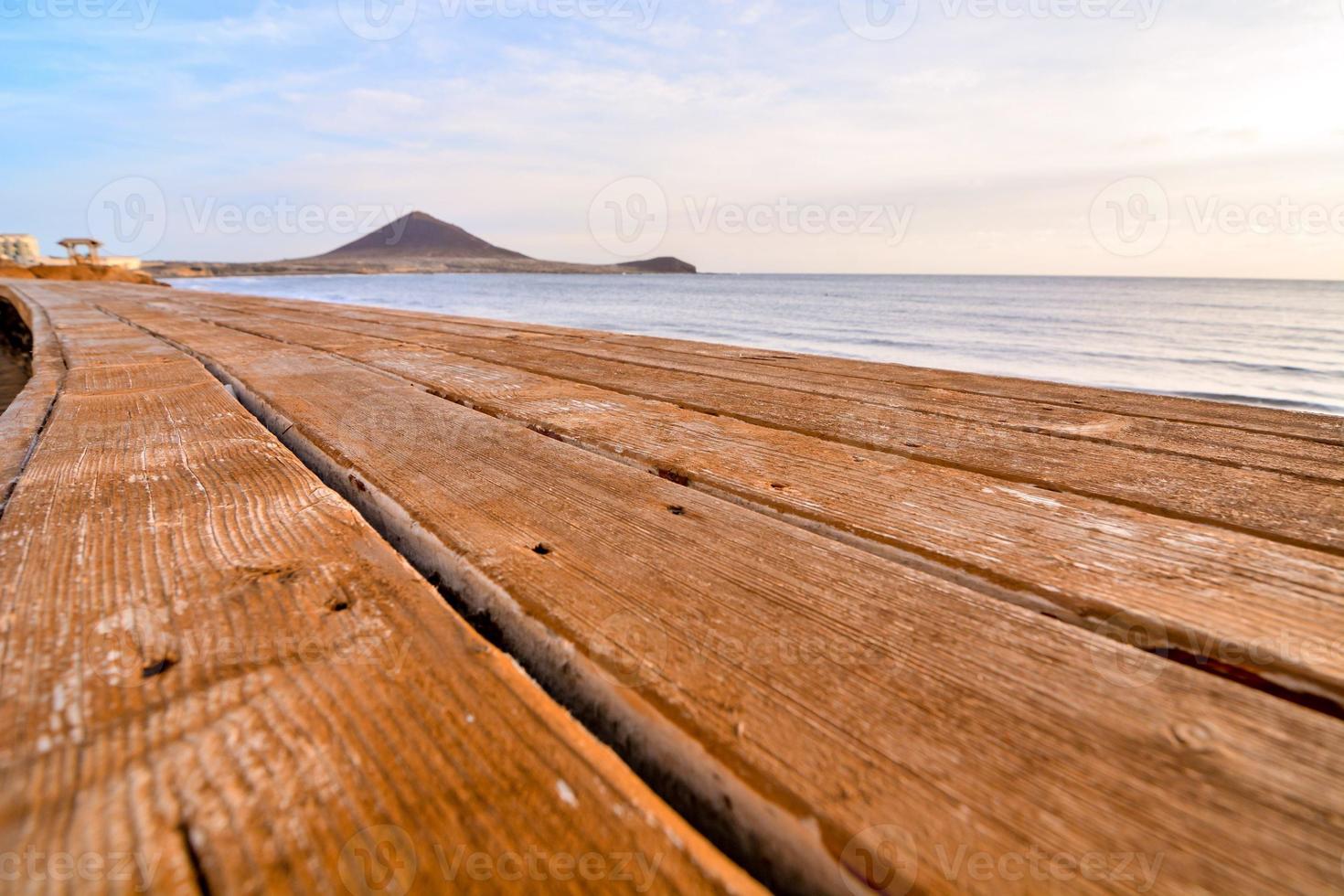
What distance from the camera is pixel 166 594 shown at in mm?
744

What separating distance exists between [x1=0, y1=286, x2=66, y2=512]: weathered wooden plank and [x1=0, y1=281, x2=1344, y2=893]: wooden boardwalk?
0.09 ft

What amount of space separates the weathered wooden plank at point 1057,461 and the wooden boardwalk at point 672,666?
14 millimetres

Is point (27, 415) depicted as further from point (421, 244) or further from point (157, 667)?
point (421, 244)

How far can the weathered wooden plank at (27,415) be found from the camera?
1209mm

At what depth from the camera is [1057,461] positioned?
133 centimetres

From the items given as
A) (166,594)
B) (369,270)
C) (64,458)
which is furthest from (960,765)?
(369,270)

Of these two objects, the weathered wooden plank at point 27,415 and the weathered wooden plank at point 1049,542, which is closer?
the weathered wooden plank at point 1049,542

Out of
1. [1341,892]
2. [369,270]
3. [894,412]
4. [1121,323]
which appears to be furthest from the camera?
[369,270]

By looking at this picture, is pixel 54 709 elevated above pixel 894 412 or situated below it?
below

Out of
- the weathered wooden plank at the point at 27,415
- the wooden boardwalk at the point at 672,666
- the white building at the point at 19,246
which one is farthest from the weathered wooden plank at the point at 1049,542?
the white building at the point at 19,246

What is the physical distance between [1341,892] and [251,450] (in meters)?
A: 1.64

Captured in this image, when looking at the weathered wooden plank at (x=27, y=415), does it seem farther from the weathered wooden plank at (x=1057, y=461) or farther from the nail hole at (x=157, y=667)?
the weathered wooden plank at (x=1057, y=461)

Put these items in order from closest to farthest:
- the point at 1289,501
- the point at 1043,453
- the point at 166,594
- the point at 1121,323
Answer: the point at 166,594 → the point at 1289,501 → the point at 1043,453 → the point at 1121,323

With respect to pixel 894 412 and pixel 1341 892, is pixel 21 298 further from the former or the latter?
pixel 1341 892
